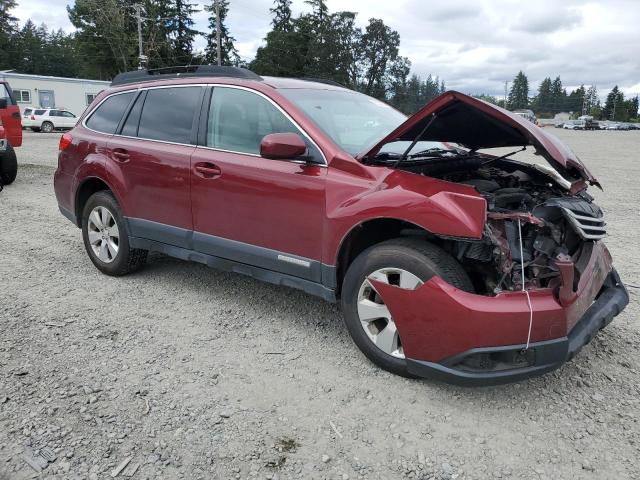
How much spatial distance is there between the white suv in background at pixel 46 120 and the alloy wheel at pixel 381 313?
31232 mm

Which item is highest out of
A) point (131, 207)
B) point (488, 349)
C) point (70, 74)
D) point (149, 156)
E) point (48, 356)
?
point (70, 74)

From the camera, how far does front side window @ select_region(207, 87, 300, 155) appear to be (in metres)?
3.62

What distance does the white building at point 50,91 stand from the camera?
35.5 meters

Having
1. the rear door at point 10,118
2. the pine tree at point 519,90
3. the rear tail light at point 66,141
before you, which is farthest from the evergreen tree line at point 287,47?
the pine tree at point 519,90

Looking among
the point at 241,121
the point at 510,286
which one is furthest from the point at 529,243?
the point at 241,121

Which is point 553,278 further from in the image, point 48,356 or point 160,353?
point 48,356

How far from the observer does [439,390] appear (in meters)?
2.98

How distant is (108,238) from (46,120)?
30.1m

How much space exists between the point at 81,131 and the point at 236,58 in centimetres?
6745

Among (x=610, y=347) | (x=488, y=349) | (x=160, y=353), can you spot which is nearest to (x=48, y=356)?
(x=160, y=353)

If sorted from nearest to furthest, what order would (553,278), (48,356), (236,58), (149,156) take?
(553,278) < (48,356) < (149,156) < (236,58)

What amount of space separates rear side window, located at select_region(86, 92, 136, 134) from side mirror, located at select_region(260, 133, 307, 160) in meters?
2.07

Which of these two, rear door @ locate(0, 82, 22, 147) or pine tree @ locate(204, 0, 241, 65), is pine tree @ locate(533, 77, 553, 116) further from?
rear door @ locate(0, 82, 22, 147)

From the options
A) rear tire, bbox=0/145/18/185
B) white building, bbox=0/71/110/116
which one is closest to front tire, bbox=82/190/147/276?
rear tire, bbox=0/145/18/185
